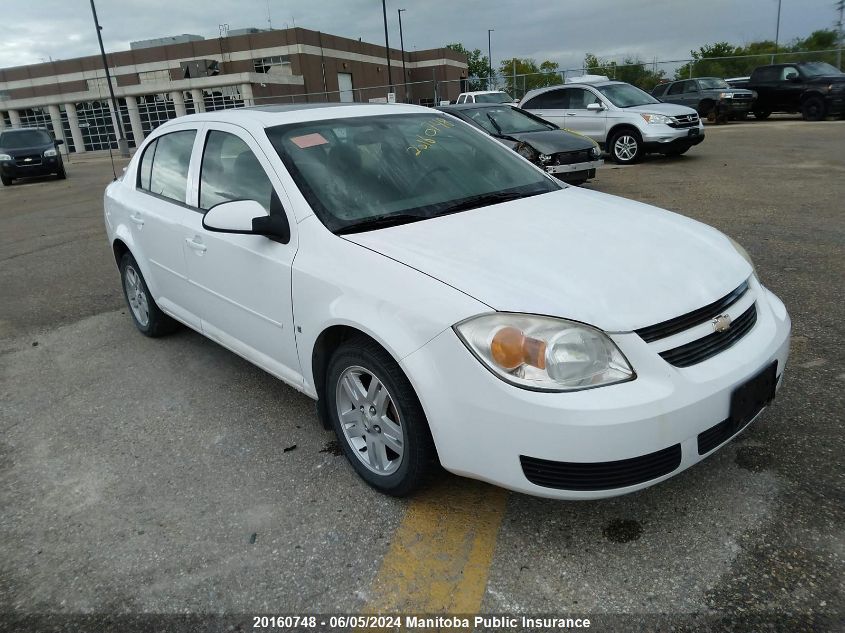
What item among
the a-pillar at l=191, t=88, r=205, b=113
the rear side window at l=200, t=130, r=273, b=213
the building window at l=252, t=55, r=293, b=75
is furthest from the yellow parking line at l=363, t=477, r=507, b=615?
the building window at l=252, t=55, r=293, b=75

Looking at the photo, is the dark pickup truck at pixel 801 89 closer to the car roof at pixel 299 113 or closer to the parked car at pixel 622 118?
the parked car at pixel 622 118

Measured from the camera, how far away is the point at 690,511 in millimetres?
2576

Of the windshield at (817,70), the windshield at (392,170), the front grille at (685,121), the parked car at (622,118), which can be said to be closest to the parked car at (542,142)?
the parked car at (622,118)

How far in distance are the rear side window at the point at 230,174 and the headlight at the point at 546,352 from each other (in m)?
1.48

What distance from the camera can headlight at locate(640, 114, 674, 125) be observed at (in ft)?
41.8

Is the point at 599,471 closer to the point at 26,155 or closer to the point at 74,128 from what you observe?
the point at 26,155

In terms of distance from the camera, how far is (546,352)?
2.19 meters

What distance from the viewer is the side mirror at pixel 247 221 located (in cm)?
297

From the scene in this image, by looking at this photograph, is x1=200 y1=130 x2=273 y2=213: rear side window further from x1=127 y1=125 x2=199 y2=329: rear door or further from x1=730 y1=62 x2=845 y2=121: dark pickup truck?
x1=730 y1=62 x2=845 y2=121: dark pickup truck

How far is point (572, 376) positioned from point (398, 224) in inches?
43.8

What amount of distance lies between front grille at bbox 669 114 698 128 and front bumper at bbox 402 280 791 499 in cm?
1168

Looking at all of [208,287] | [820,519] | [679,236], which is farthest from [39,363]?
[820,519]

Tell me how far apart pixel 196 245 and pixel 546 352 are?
2.30 metres

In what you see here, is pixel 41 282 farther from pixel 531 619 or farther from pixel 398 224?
pixel 531 619
